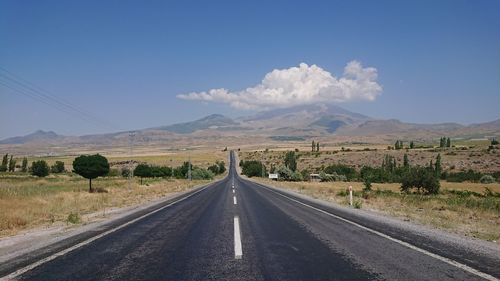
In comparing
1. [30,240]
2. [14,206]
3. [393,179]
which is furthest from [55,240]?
[393,179]

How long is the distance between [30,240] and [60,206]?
11161mm

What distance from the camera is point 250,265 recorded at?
763 cm

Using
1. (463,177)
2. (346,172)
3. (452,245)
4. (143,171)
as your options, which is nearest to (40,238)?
(452,245)

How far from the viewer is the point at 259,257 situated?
835 cm

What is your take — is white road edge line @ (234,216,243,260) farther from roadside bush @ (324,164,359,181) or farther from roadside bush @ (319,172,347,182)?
roadside bush @ (324,164,359,181)

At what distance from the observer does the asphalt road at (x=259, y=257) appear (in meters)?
7.00

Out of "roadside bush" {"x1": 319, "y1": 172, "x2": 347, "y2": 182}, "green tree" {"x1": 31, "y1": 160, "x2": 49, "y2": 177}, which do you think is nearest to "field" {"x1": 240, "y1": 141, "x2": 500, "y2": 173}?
"roadside bush" {"x1": 319, "y1": 172, "x2": 347, "y2": 182}

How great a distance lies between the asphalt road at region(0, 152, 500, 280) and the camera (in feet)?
23.0

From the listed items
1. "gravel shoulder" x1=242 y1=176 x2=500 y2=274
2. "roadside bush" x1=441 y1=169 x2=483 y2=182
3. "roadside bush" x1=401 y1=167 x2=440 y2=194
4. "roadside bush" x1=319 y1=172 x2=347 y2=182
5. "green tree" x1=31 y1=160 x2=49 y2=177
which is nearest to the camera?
"gravel shoulder" x1=242 y1=176 x2=500 y2=274

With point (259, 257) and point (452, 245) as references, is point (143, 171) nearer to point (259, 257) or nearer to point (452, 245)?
point (452, 245)

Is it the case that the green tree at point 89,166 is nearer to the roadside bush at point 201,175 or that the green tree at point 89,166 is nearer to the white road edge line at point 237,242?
the white road edge line at point 237,242

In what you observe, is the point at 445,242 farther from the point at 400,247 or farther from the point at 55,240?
the point at 55,240

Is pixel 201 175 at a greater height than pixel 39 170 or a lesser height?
lesser

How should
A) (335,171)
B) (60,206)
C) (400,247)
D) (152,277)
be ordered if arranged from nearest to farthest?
(152,277) → (400,247) → (60,206) → (335,171)
